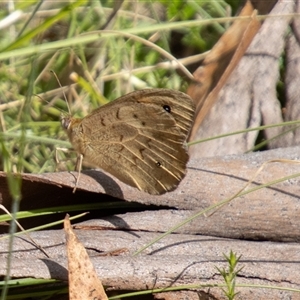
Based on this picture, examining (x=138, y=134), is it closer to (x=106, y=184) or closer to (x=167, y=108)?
(x=167, y=108)

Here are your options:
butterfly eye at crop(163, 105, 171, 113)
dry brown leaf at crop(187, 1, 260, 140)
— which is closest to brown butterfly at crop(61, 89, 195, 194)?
butterfly eye at crop(163, 105, 171, 113)

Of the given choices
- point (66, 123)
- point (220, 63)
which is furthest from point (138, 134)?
point (220, 63)

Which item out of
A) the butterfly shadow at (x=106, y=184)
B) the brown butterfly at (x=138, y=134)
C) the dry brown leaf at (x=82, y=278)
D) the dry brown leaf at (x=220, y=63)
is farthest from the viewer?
the dry brown leaf at (x=220, y=63)

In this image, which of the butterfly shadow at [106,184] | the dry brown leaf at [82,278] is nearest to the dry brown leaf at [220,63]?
the butterfly shadow at [106,184]

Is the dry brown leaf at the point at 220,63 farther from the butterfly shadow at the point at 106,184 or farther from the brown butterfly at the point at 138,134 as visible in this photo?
the butterfly shadow at the point at 106,184

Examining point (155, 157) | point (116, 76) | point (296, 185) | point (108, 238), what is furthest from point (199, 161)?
point (116, 76)
